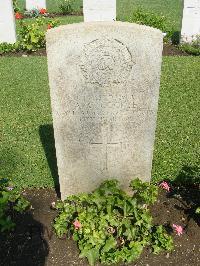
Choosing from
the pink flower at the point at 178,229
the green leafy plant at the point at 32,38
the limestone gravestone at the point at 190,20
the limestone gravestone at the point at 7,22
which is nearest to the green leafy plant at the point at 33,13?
the green leafy plant at the point at 32,38

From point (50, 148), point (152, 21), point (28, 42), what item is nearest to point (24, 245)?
point (50, 148)

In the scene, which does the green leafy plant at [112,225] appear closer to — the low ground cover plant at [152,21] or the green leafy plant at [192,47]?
the green leafy plant at [192,47]

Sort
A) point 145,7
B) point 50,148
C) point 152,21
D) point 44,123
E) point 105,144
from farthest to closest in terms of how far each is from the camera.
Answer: point 145,7
point 152,21
point 44,123
point 50,148
point 105,144

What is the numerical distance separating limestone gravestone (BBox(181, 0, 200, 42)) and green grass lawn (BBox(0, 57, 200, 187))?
4.84 ft

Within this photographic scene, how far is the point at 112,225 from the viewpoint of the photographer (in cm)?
333

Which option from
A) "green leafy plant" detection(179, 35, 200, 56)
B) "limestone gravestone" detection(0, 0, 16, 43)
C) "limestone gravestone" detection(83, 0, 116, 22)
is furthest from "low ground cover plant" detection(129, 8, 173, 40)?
"limestone gravestone" detection(0, 0, 16, 43)

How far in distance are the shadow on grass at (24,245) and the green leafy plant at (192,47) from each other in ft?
22.3

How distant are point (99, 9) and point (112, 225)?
25.5 feet

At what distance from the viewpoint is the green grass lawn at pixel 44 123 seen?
4.56 metres

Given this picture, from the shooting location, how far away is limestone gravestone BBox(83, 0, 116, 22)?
32.0 ft

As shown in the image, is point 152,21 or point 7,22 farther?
point 152,21

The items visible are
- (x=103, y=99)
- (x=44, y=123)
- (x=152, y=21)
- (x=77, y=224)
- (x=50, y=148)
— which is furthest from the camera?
(x=152, y=21)

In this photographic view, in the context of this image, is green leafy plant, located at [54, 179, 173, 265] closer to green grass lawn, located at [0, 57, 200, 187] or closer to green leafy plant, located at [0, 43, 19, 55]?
green grass lawn, located at [0, 57, 200, 187]

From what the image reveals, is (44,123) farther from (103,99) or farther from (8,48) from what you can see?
(8,48)
